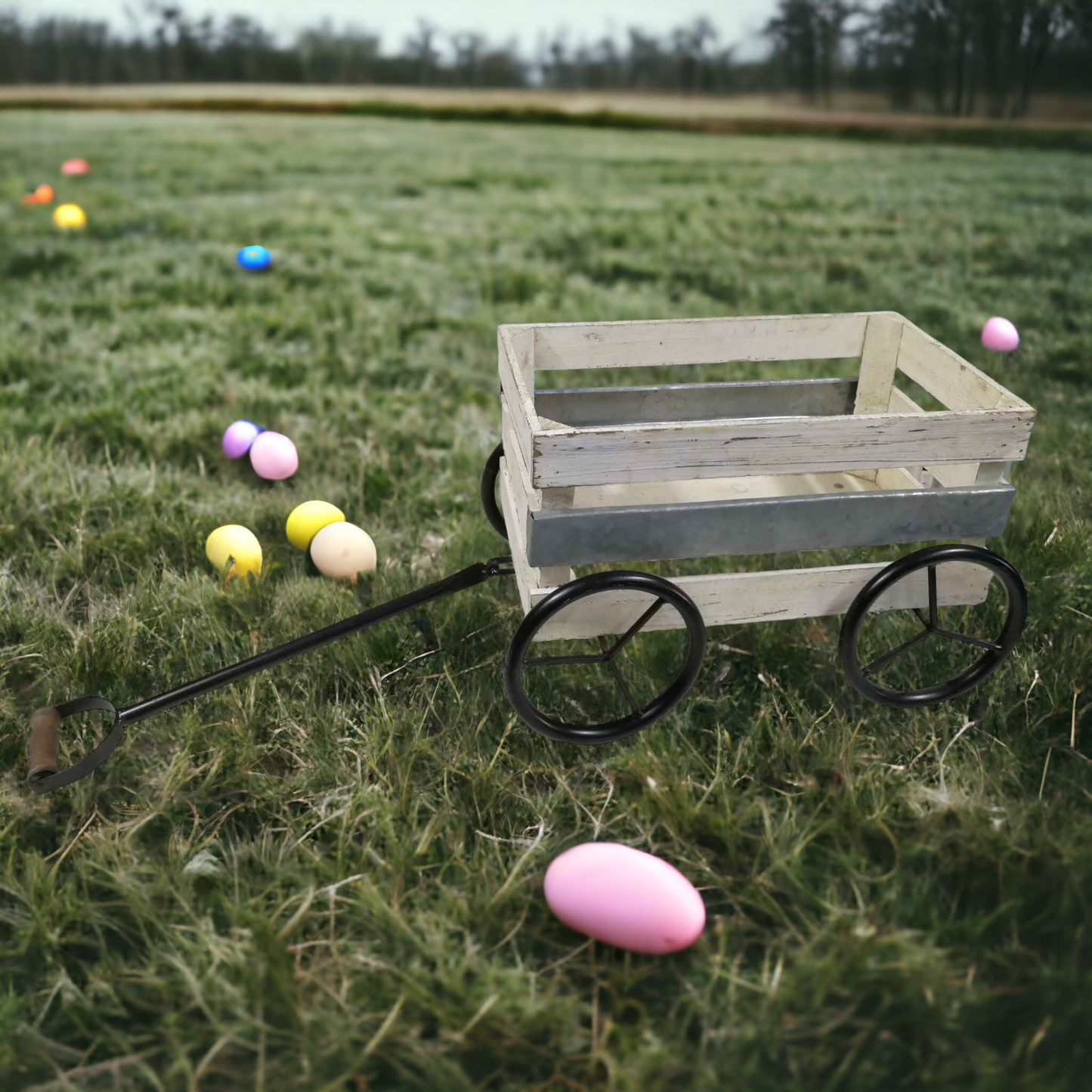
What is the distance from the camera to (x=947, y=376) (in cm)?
225

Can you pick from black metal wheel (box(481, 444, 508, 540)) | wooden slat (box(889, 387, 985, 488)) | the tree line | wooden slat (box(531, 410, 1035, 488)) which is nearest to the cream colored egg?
black metal wheel (box(481, 444, 508, 540))

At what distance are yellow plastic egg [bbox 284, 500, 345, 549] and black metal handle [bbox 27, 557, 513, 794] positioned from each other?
65 centimetres

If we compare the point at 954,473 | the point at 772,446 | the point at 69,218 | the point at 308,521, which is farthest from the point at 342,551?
the point at 69,218

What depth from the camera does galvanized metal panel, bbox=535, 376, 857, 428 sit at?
2.42 m

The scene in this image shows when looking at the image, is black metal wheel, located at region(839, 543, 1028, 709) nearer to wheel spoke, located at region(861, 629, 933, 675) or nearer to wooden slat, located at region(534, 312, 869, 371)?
wheel spoke, located at region(861, 629, 933, 675)

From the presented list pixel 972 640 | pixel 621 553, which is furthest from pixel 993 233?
pixel 621 553

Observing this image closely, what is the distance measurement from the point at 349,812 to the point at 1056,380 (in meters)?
3.50

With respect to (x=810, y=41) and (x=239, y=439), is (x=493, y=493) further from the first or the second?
(x=810, y=41)

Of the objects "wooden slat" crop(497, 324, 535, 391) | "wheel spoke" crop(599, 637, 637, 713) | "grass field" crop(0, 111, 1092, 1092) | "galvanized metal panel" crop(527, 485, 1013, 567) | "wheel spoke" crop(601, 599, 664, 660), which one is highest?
"wooden slat" crop(497, 324, 535, 391)

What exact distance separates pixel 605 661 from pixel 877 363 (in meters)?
1.04

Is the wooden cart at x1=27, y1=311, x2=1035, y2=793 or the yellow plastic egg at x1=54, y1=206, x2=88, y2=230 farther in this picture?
the yellow plastic egg at x1=54, y1=206, x2=88, y2=230

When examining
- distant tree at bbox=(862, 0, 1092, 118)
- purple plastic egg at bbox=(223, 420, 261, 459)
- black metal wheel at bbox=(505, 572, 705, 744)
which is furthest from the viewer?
distant tree at bbox=(862, 0, 1092, 118)

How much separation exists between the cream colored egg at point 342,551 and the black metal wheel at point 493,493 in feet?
1.10

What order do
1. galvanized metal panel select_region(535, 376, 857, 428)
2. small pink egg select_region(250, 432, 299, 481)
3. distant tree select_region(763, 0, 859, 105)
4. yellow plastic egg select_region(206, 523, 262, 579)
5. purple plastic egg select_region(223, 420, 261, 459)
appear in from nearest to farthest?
1. galvanized metal panel select_region(535, 376, 857, 428)
2. yellow plastic egg select_region(206, 523, 262, 579)
3. small pink egg select_region(250, 432, 299, 481)
4. purple plastic egg select_region(223, 420, 261, 459)
5. distant tree select_region(763, 0, 859, 105)
